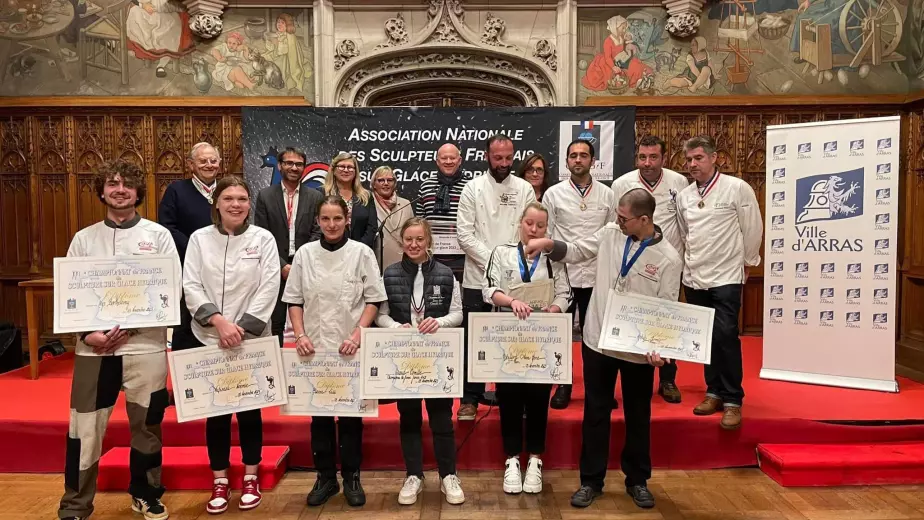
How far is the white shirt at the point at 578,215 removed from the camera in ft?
10.9

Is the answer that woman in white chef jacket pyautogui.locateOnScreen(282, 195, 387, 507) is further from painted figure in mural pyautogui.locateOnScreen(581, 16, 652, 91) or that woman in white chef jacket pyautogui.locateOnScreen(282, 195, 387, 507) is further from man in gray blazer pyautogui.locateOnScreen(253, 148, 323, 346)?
painted figure in mural pyautogui.locateOnScreen(581, 16, 652, 91)

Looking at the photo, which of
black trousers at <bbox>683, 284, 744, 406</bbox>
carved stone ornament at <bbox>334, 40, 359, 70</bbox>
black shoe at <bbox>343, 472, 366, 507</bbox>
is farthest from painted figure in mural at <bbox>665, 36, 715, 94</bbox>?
black shoe at <bbox>343, 472, 366, 507</bbox>

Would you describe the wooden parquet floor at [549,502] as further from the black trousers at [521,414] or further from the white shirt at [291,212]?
the white shirt at [291,212]

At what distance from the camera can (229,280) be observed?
260cm

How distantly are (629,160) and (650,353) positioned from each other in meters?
2.77

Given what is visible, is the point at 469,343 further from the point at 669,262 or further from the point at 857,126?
the point at 857,126

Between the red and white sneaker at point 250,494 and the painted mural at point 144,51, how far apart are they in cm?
440
